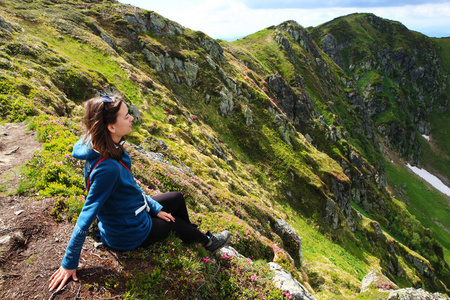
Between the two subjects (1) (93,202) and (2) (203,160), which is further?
(2) (203,160)

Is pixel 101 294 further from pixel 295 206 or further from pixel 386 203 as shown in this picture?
pixel 386 203

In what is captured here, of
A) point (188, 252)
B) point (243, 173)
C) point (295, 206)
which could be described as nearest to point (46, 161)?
point (188, 252)

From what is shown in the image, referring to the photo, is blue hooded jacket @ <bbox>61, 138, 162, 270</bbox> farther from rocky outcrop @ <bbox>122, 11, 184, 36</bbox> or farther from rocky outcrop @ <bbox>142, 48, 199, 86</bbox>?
rocky outcrop @ <bbox>122, 11, 184, 36</bbox>

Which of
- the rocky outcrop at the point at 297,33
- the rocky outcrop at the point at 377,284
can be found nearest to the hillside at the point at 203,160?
the rocky outcrop at the point at 377,284

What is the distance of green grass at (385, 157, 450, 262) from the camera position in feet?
404

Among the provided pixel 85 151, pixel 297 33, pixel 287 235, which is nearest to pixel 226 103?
pixel 287 235

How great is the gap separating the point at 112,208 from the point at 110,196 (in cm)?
32

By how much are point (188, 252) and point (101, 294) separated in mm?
2631

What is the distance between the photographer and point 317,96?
121938 millimetres

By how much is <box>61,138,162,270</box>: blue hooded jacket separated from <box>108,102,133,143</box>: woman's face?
546mm

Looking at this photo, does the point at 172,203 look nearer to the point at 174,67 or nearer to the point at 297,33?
the point at 174,67

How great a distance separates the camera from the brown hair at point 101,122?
464 cm

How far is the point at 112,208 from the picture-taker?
523cm

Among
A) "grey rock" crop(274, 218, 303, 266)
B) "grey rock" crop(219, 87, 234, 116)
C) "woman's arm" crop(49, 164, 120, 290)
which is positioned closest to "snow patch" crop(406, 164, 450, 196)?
"grey rock" crop(219, 87, 234, 116)
